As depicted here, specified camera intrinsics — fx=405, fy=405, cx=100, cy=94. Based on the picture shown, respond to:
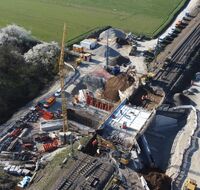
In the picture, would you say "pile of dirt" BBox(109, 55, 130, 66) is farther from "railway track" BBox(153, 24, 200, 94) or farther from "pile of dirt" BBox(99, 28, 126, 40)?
"pile of dirt" BBox(99, 28, 126, 40)

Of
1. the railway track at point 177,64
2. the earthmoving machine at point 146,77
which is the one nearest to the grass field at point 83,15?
the railway track at point 177,64

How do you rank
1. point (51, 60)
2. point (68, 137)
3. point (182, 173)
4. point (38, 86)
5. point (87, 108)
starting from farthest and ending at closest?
point (51, 60)
point (38, 86)
point (87, 108)
point (68, 137)
point (182, 173)

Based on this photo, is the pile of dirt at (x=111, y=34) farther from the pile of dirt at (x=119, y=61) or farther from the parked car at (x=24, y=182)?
the parked car at (x=24, y=182)

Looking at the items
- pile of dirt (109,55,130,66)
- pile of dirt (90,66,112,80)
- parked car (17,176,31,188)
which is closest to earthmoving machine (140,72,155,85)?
pile of dirt (90,66,112,80)

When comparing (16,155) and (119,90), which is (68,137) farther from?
(119,90)

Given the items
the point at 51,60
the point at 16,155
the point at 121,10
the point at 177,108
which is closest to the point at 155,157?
the point at 177,108

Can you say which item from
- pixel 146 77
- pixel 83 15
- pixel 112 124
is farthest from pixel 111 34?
pixel 112 124

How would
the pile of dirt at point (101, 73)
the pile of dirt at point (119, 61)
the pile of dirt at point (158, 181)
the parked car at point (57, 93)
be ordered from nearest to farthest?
the pile of dirt at point (158, 181) < the parked car at point (57, 93) < the pile of dirt at point (101, 73) < the pile of dirt at point (119, 61)
